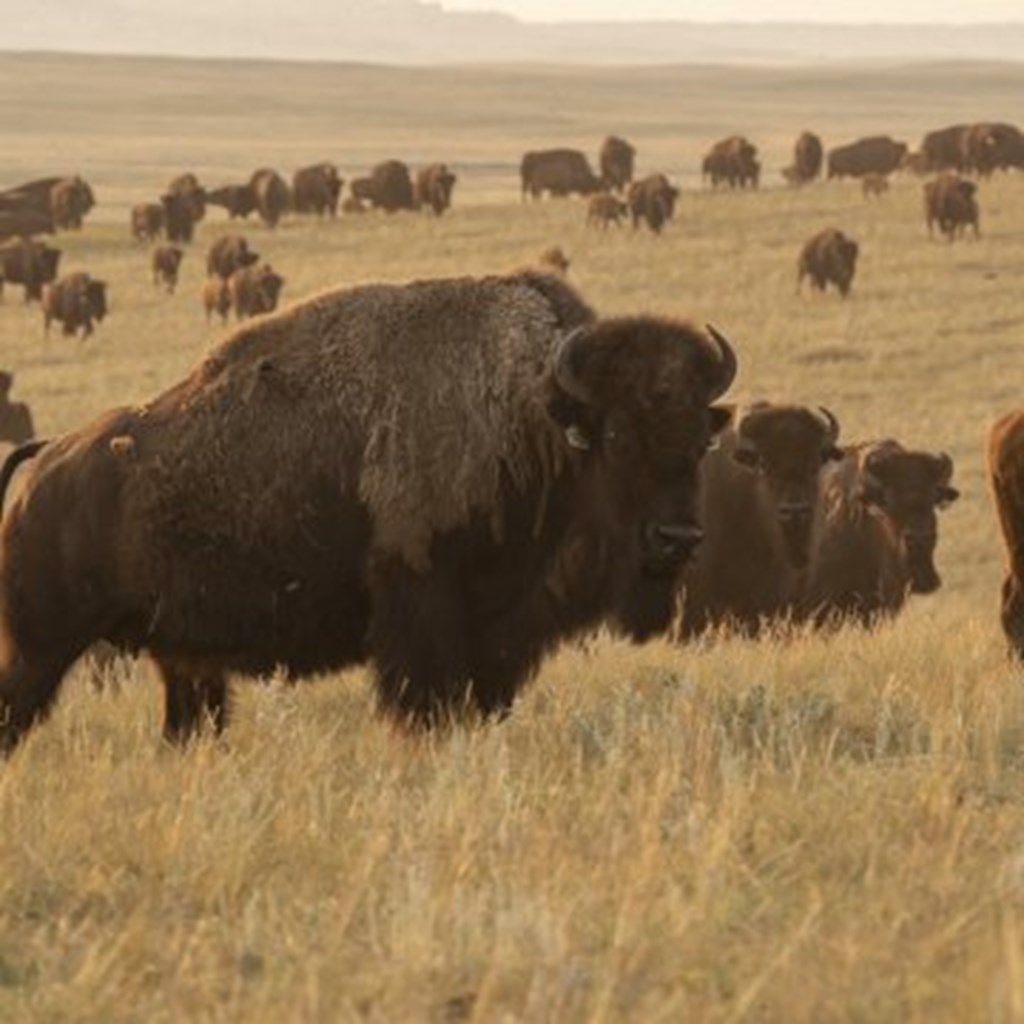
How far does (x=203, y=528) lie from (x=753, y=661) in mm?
2547

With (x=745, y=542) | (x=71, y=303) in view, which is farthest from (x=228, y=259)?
(x=745, y=542)

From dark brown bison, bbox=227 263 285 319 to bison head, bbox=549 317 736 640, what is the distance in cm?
3409

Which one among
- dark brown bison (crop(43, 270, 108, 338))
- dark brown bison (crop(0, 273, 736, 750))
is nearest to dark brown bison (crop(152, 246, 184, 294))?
dark brown bison (crop(43, 270, 108, 338))

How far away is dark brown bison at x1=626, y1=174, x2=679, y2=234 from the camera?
49.3 meters

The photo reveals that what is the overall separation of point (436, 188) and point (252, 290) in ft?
54.5

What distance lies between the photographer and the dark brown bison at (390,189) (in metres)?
61.2

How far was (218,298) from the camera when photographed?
1620 inches

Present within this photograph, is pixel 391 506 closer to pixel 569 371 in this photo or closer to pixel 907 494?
pixel 569 371

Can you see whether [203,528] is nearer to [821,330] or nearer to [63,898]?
[63,898]

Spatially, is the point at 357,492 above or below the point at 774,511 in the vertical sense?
above

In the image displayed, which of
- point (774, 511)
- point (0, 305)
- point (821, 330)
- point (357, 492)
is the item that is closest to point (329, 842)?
point (357, 492)

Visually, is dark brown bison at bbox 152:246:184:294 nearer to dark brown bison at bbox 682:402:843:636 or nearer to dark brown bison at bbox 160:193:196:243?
dark brown bison at bbox 160:193:196:243

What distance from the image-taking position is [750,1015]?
3.69 meters

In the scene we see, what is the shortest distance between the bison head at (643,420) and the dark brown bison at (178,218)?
4792cm
